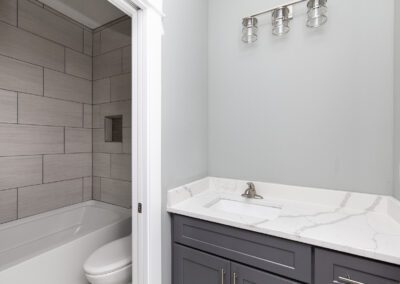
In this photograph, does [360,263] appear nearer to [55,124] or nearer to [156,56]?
[156,56]

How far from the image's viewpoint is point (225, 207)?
1.54 m

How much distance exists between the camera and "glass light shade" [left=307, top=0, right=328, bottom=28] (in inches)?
49.9

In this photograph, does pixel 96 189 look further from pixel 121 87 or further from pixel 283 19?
pixel 283 19

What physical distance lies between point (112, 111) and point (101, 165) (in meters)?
0.63

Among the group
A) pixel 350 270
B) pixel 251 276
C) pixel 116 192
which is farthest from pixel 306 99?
pixel 116 192

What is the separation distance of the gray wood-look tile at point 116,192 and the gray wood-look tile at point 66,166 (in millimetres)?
254

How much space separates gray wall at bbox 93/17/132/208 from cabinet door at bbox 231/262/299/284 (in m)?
1.45

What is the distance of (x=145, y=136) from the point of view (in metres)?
1.18

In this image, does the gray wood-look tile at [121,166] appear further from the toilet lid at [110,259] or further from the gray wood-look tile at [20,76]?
the gray wood-look tile at [20,76]

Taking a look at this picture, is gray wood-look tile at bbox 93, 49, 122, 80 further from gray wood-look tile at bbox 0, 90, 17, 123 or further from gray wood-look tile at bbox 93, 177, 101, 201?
gray wood-look tile at bbox 93, 177, 101, 201

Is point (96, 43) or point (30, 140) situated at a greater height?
point (96, 43)

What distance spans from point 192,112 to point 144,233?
0.87m

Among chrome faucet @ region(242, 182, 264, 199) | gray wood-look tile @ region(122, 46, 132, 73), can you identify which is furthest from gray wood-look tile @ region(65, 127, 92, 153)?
chrome faucet @ region(242, 182, 264, 199)

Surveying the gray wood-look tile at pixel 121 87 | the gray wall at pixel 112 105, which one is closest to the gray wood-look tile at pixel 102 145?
the gray wall at pixel 112 105
